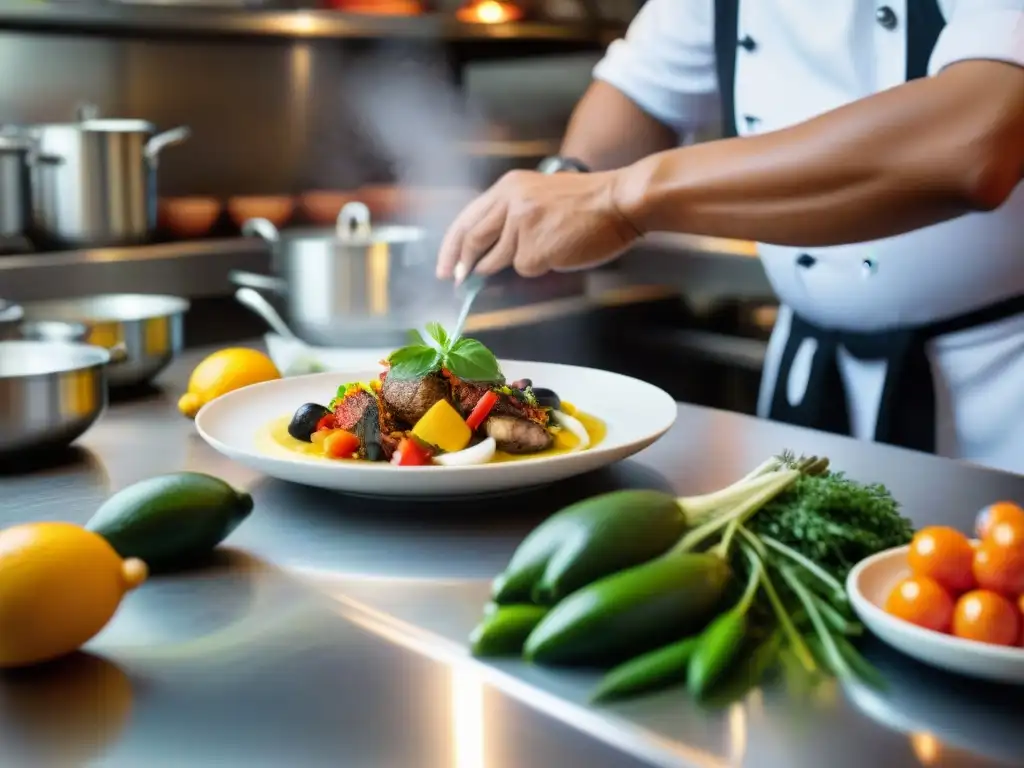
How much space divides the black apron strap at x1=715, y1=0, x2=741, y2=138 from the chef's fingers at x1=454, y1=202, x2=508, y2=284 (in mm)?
586

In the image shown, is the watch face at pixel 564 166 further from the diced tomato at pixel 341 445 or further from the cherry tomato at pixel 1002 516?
the cherry tomato at pixel 1002 516

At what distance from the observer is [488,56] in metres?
3.78

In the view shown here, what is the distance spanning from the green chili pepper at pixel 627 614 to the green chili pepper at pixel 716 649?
0.7 inches

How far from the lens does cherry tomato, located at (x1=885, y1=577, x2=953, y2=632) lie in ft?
2.24

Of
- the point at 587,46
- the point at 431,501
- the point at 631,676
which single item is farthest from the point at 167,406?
the point at 587,46

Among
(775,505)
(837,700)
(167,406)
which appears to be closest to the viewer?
(837,700)

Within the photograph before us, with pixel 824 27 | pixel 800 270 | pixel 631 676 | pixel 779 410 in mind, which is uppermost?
pixel 824 27

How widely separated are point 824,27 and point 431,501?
1.00 meters

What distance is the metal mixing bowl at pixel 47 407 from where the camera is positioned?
3.59 feet

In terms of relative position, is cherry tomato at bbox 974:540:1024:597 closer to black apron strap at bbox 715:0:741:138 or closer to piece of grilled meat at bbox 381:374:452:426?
piece of grilled meat at bbox 381:374:452:426

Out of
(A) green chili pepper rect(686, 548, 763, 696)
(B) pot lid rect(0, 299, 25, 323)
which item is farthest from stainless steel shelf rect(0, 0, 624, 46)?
(A) green chili pepper rect(686, 548, 763, 696)

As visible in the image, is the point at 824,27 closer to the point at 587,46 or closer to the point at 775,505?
the point at 775,505

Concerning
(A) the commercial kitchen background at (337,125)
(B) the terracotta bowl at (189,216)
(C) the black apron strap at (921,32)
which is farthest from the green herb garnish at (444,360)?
(B) the terracotta bowl at (189,216)

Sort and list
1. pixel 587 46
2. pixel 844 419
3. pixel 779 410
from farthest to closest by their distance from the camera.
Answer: pixel 587 46
pixel 779 410
pixel 844 419
